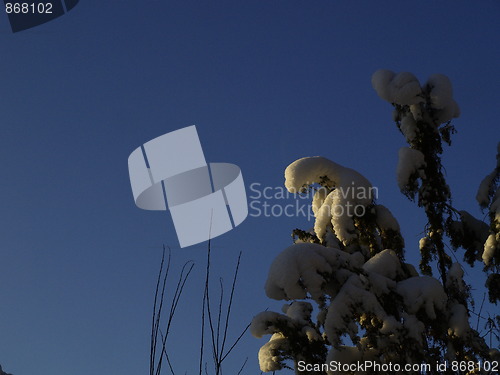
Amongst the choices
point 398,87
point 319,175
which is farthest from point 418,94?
point 319,175

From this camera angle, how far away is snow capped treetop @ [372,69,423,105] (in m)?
7.27

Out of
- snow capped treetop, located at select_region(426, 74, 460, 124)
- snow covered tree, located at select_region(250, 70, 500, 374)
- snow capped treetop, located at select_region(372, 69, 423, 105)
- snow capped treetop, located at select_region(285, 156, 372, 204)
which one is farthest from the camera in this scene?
snow capped treetop, located at select_region(426, 74, 460, 124)

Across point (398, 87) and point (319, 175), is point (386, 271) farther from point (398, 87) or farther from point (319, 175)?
point (398, 87)

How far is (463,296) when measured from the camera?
22.2ft

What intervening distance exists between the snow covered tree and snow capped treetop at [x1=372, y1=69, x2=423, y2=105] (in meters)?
0.01

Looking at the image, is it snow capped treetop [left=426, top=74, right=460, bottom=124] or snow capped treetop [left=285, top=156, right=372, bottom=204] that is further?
snow capped treetop [left=426, top=74, right=460, bottom=124]

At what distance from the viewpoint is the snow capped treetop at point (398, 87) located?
7266 mm

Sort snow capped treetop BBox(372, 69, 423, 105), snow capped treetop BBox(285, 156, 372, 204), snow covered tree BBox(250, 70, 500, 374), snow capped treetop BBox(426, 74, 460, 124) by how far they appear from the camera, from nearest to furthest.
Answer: snow covered tree BBox(250, 70, 500, 374), snow capped treetop BBox(285, 156, 372, 204), snow capped treetop BBox(372, 69, 423, 105), snow capped treetop BBox(426, 74, 460, 124)

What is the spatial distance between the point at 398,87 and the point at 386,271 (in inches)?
95.7

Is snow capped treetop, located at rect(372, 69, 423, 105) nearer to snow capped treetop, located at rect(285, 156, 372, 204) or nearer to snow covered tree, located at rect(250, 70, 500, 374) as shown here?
snow covered tree, located at rect(250, 70, 500, 374)

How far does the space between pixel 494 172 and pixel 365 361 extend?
3155 mm

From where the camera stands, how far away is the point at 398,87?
7348 mm

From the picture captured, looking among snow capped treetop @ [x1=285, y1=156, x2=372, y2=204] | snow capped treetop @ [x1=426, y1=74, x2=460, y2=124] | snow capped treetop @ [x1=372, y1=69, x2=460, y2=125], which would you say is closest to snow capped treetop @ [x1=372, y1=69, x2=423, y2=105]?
snow capped treetop @ [x1=372, y1=69, x2=460, y2=125]

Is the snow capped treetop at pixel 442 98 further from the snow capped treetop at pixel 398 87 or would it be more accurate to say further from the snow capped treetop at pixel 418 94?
the snow capped treetop at pixel 398 87
